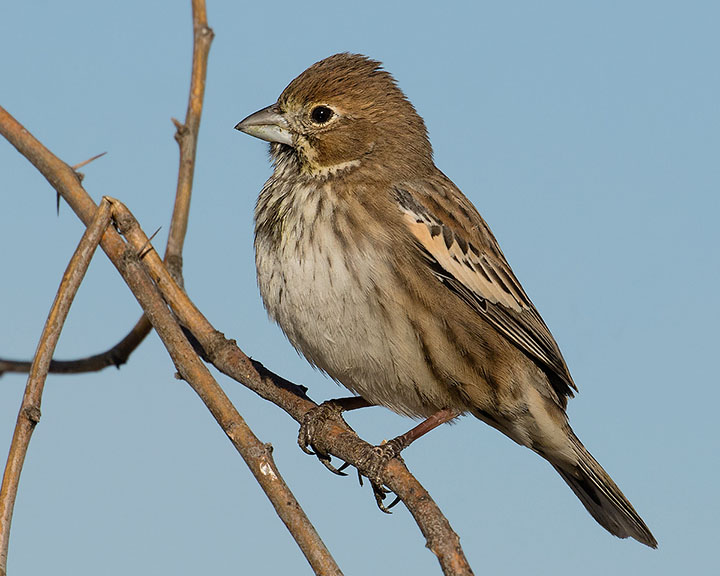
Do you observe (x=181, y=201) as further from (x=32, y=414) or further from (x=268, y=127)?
(x=32, y=414)

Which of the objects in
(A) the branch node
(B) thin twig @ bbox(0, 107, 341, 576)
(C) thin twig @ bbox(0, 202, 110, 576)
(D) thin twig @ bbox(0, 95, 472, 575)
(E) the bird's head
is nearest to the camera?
(C) thin twig @ bbox(0, 202, 110, 576)

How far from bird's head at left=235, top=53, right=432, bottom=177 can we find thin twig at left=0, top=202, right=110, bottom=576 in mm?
2476

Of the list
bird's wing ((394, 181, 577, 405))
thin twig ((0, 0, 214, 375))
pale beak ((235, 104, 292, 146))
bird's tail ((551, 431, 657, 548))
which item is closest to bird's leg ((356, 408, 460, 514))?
bird's wing ((394, 181, 577, 405))

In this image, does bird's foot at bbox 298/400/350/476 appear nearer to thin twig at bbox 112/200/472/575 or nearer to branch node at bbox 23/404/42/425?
thin twig at bbox 112/200/472/575

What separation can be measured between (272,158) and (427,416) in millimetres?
2158

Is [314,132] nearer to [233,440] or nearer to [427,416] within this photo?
[427,416]

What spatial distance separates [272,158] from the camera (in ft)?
23.0

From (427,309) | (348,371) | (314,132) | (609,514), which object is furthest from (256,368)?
(609,514)

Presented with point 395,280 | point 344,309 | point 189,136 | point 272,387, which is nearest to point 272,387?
point 272,387

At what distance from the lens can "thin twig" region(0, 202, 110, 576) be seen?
3.30 metres

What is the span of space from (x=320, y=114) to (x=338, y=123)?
0.14 meters

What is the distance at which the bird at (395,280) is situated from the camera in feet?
19.5

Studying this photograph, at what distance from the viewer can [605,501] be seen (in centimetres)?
729

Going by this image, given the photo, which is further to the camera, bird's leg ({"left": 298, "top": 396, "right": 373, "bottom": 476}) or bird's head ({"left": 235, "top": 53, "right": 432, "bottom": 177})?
bird's head ({"left": 235, "top": 53, "right": 432, "bottom": 177})
